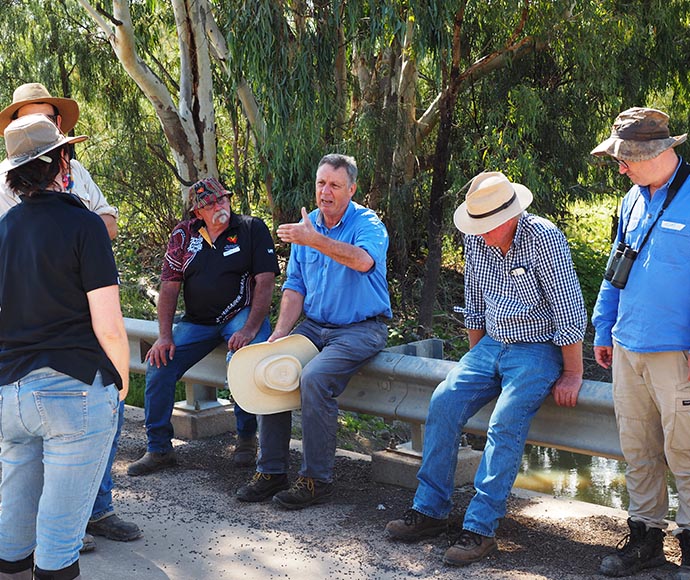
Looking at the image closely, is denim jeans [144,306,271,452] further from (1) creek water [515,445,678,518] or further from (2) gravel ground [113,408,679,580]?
(1) creek water [515,445,678,518]

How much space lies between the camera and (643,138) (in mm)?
4129

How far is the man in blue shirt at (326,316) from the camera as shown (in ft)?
16.7

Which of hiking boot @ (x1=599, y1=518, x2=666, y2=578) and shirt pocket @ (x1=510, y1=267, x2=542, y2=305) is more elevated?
shirt pocket @ (x1=510, y1=267, x2=542, y2=305)

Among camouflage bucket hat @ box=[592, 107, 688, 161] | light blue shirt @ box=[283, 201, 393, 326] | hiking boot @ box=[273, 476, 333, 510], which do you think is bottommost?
hiking boot @ box=[273, 476, 333, 510]

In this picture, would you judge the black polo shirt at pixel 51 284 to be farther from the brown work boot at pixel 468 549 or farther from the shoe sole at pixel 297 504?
the shoe sole at pixel 297 504

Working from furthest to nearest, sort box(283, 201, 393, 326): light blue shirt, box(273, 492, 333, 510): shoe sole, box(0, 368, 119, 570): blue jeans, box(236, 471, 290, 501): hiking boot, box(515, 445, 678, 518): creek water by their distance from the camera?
1. box(515, 445, 678, 518): creek water
2. box(283, 201, 393, 326): light blue shirt
3. box(236, 471, 290, 501): hiking boot
4. box(273, 492, 333, 510): shoe sole
5. box(0, 368, 119, 570): blue jeans

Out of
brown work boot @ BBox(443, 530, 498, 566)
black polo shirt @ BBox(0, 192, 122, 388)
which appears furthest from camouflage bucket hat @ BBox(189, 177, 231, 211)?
brown work boot @ BBox(443, 530, 498, 566)

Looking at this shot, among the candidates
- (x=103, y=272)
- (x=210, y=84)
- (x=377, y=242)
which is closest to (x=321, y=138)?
(x=210, y=84)

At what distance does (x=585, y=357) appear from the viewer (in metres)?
12.0

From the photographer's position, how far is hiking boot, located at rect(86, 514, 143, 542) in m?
4.62

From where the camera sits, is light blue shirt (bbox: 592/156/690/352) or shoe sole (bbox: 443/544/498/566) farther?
shoe sole (bbox: 443/544/498/566)

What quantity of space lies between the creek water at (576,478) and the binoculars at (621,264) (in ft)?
9.45

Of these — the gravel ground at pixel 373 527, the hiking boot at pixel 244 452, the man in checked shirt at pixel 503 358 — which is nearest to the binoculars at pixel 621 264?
the man in checked shirt at pixel 503 358

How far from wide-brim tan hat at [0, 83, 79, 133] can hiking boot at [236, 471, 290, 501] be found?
7.21 ft
